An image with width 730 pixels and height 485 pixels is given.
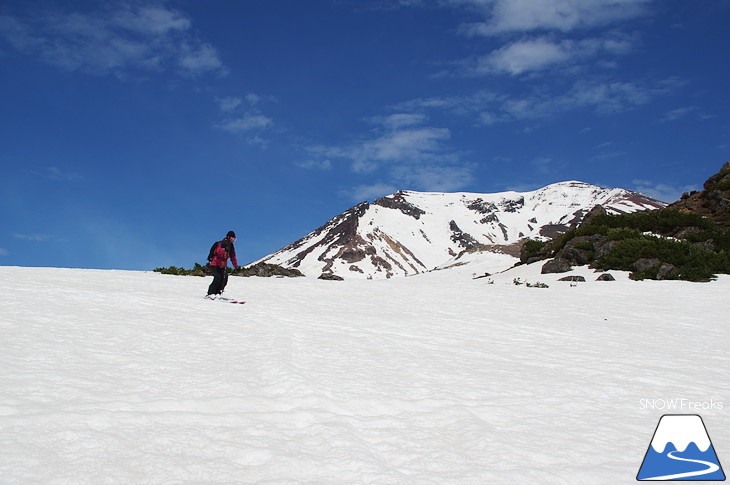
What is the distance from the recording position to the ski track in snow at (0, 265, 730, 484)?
3.55m

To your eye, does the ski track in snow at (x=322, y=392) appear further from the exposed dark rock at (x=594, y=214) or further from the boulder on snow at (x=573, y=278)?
the exposed dark rock at (x=594, y=214)

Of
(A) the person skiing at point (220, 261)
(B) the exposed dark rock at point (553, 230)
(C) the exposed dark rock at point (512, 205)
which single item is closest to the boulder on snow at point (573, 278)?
(A) the person skiing at point (220, 261)

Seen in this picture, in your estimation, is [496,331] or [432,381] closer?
[432,381]

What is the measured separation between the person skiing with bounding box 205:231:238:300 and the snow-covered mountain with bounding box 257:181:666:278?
100731 mm

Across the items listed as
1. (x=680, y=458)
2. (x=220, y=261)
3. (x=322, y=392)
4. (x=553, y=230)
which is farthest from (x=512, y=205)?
(x=680, y=458)

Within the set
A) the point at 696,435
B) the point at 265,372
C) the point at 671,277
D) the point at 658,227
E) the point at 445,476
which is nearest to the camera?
the point at 445,476

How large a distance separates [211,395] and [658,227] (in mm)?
28638

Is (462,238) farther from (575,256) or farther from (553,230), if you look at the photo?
(575,256)

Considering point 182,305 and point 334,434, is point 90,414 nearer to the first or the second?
point 334,434

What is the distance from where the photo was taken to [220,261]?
13.7 m

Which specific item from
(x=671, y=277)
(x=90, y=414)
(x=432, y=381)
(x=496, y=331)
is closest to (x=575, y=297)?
(x=671, y=277)

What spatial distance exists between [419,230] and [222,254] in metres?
155

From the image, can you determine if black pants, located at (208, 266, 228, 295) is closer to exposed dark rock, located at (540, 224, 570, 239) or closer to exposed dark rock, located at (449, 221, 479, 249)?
exposed dark rock, located at (540, 224, 570, 239)

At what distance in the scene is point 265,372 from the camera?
19.3ft
